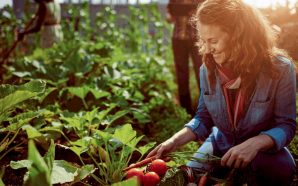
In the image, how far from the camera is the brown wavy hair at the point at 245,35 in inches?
82.4

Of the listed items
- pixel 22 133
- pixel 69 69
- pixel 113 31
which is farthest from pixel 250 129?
pixel 113 31

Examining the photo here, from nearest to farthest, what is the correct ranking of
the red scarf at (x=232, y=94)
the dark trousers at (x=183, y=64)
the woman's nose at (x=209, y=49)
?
1. the woman's nose at (x=209, y=49)
2. the red scarf at (x=232, y=94)
3. the dark trousers at (x=183, y=64)

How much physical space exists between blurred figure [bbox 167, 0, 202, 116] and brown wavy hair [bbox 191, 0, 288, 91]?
5.28 feet

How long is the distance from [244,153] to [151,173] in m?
0.42

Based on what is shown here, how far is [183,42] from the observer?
4141 millimetres

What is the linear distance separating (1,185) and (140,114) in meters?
2.00

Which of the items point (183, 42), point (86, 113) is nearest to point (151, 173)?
point (86, 113)

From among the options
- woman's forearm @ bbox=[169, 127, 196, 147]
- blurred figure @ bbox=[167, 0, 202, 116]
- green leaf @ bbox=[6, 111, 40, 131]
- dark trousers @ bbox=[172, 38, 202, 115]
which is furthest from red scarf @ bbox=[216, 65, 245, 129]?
dark trousers @ bbox=[172, 38, 202, 115]

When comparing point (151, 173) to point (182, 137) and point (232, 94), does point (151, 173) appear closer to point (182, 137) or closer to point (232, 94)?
point (182, 137)

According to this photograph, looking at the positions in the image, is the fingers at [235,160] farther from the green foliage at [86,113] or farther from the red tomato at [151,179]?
the green foliage at [86,113]

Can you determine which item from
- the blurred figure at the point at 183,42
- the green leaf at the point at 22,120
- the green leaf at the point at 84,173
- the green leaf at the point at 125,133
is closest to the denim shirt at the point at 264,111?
the green leaf at the point at 125,133

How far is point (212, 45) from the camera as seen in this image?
2.07 metres

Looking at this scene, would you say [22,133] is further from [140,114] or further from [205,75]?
[205,75]

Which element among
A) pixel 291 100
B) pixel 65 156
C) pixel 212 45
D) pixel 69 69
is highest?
pixel 212 45
